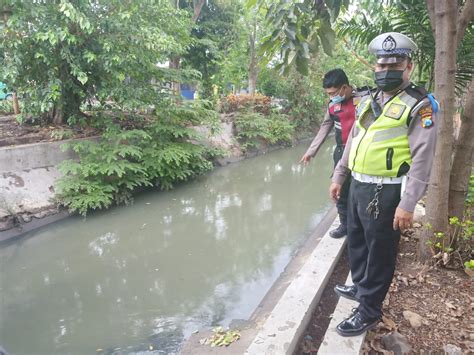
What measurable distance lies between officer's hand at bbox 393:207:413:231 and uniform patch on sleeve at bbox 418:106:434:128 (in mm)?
399

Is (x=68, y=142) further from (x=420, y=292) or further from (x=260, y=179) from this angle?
(x=420, y=292)

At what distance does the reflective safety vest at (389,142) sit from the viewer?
1727 mm

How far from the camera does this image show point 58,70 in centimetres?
574

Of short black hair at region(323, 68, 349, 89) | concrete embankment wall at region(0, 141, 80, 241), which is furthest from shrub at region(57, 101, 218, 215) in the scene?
short black hair at region(323, 68, 349, 89)

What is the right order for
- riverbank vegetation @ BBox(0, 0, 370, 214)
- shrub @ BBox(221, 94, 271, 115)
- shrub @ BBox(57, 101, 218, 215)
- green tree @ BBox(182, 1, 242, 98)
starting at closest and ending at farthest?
riverbank vegetation @ BBox(0, 0, 370, 214), shrub @ BBox(57, 101, 218, 215), shrub @ BBox(221, 94, 271, 115), green tree @ BBox(182, 1, 242, 98)

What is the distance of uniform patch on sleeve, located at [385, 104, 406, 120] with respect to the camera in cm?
173

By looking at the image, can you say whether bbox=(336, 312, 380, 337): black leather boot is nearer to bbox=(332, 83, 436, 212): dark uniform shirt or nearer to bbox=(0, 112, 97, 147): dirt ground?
bbox=(332, 83, 436, 212): dark uniform shirt

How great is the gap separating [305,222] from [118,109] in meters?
3.88

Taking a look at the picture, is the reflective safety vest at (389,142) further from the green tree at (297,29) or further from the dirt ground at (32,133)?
the dirt ground at (32,133)

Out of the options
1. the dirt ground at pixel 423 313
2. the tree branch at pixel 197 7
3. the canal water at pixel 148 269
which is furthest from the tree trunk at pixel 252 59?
the dirt ground at pixel 423 313

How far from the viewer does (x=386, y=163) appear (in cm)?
178

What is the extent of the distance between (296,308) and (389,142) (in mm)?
1272

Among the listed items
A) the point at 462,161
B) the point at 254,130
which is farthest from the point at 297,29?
the point at 254,130

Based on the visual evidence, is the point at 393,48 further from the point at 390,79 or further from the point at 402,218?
the point at 402,218
